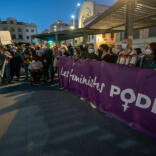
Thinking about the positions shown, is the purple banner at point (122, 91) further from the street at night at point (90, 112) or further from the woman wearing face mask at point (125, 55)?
the woman wearing face mask at point (125, 55)

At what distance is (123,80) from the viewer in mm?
2449

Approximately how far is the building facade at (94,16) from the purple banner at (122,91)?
821 inches

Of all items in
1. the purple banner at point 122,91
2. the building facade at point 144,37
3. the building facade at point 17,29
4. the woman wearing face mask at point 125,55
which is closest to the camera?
the purple banner at point 122,91

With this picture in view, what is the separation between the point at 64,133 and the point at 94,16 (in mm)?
23224

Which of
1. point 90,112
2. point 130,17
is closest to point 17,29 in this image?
point 130,17

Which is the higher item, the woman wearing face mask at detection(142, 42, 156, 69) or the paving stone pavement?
the woman wearing face mask at detection(142, 42, 156, 69)

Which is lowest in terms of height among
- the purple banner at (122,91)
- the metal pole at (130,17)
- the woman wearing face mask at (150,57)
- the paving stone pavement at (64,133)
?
the paving stone pavement at (64,133)

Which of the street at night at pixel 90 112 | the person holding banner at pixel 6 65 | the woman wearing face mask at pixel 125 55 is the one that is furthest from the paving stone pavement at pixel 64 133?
the person holding banner at pixel 6 65

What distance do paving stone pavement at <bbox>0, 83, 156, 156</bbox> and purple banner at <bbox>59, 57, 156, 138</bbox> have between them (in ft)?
0.84

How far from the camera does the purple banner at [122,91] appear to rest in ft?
6.88

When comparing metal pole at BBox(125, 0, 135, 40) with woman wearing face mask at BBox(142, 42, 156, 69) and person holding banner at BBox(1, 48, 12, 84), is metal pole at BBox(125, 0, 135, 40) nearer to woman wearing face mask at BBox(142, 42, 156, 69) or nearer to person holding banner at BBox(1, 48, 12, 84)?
woman wearing face mask at BBox(142, 42, 156, 69)

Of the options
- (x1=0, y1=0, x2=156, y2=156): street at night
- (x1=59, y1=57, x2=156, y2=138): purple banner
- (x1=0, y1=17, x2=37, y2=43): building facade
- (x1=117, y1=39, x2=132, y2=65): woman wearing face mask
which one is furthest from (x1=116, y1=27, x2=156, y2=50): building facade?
(x1=0, y1=17, x2=37, y2=43): building facade

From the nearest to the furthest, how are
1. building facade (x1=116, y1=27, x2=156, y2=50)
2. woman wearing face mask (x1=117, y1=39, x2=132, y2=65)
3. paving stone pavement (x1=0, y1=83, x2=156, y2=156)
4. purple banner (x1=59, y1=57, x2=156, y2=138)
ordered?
paving stone pavement (x1=0, y1=83, x2=156, y2=156) → purple banner (x1=59, y1=57, x2=156, y2=138) → woman wearing face mask (x1=117, y1=39, x2=132, y2=65) → building facade (x1=116, y1=27, x2=156, y2=50)

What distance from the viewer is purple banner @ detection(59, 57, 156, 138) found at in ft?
6.88
